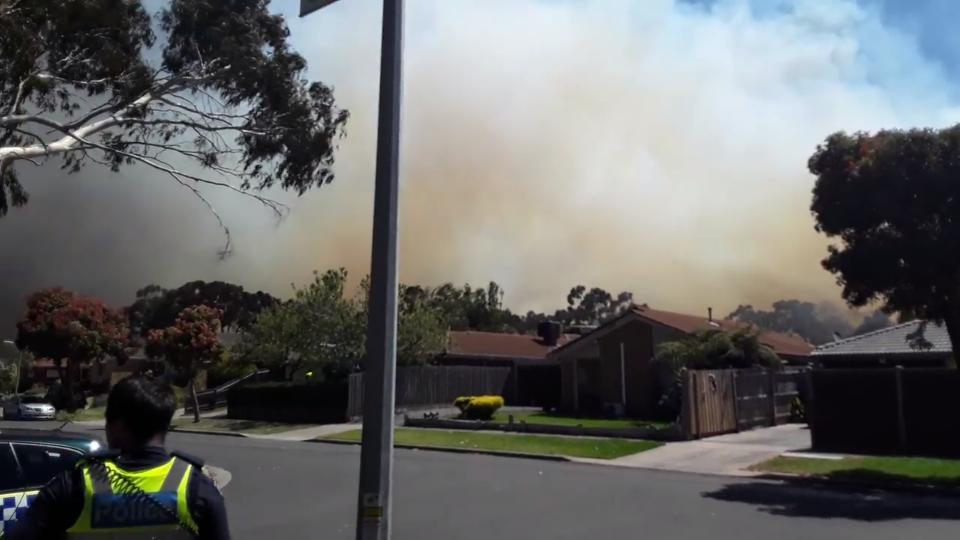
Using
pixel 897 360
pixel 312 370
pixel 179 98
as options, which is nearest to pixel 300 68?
pixel 179 98

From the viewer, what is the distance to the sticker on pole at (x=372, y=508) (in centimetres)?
493

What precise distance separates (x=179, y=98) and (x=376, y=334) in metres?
14.2

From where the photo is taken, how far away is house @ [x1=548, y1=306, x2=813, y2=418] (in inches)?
1355

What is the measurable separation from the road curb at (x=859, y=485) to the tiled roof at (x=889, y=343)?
13.1 metres

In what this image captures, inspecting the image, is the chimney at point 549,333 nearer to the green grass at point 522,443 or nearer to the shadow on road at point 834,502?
the green grass at point 522,443

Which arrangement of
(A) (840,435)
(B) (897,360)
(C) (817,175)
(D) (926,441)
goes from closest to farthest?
(C) (817,175)
(D) (926,441)
(A) (840,435)
(B) (897,360)

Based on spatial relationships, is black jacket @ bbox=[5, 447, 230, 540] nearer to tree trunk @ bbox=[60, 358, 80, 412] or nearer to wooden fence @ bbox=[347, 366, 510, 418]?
wooden fence @ bbox=[347, 366, 510, 418]

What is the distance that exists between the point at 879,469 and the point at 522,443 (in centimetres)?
924

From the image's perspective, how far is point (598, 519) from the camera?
39.8 ft

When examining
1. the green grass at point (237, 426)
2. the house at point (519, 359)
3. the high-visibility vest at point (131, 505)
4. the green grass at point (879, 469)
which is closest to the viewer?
the high-visibility vest at point (131, 505)

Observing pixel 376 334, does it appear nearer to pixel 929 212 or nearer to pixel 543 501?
pixel 543 501

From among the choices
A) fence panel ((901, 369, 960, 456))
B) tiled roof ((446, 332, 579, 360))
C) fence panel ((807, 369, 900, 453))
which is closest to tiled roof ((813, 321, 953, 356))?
fence panel ((807, 369, 900, 453))

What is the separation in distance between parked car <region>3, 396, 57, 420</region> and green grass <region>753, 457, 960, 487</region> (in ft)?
112

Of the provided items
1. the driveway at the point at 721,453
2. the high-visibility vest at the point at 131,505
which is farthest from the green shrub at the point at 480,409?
the high-visibility vest at the point at 131,505
